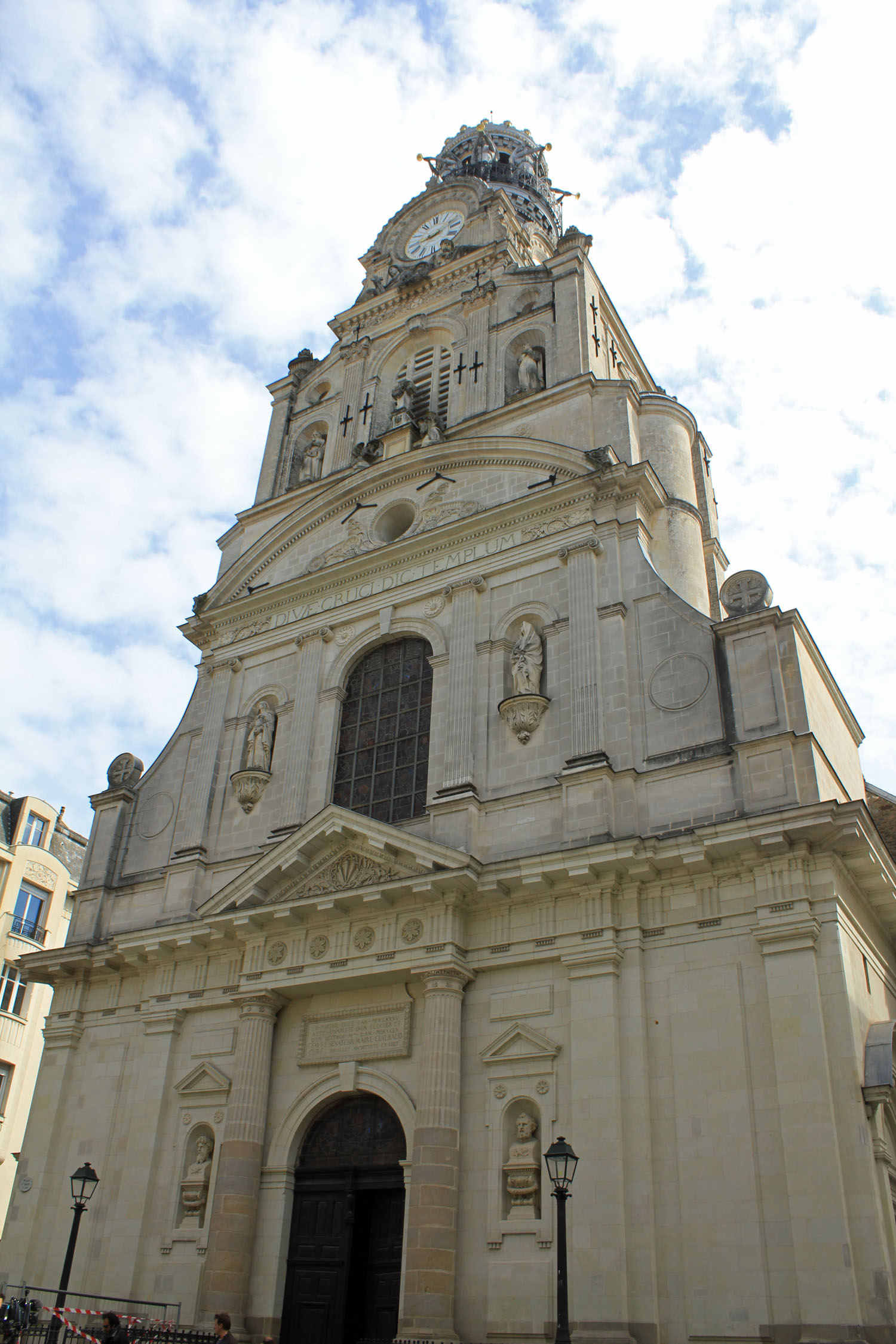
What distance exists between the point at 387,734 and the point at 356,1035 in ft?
17.9

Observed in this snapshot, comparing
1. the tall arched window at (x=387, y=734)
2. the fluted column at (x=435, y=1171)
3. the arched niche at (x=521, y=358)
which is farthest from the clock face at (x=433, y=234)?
the fluted column at (x=435, y=1171)

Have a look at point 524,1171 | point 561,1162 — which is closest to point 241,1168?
point 524,1171

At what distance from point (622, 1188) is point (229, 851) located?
978 cm

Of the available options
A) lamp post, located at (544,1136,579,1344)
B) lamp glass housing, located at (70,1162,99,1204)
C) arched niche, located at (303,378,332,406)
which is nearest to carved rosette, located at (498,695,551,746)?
lamp post, located at (544,1136,579,1344)

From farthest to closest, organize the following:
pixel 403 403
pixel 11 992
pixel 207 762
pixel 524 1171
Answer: pixel 11 992 < pixel 403 403 < pixel 207 762 < pixel 524 1171

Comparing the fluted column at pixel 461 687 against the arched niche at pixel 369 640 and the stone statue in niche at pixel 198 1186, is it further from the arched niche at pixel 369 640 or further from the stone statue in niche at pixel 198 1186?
the stone statue in niche at pixel 198 1186

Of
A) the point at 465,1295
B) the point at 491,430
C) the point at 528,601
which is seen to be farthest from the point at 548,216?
the point at 465,1295

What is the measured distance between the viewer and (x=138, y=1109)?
18.4m

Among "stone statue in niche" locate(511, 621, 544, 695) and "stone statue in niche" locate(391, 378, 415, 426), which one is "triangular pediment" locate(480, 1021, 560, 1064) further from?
"stone statue in niche" locate(391, 378, 415, 426)

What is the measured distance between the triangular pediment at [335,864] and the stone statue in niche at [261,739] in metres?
3.07

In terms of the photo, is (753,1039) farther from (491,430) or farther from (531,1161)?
(491,430)

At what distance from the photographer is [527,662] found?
1838cm

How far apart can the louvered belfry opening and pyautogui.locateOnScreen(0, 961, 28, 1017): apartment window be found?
1970cm

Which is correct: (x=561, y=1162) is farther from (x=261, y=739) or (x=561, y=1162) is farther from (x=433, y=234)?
(x=433, y=234)
